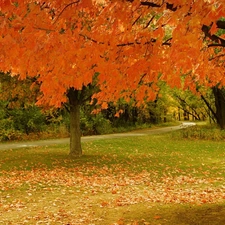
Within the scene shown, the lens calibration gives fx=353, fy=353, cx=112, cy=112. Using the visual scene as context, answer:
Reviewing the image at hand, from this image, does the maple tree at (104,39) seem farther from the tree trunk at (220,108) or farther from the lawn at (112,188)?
the tree trunk at (220,108)

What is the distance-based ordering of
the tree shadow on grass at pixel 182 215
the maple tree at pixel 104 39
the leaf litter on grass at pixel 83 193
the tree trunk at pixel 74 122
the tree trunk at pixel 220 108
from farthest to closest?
the tree trunk at pixel 220 108, the tree trunk at pixel 74 122, the leaf litter on grass at pixel 83 193, the tree shadow on grass at pixel 182 215, the maple tree at pixel 104 39

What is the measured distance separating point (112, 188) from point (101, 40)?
4.76 meters

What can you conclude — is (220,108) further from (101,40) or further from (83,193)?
(101,40)

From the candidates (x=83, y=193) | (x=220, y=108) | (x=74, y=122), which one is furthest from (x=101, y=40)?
(x=220, y=108)

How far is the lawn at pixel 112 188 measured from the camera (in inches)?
274

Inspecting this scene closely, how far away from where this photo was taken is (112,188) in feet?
32.5

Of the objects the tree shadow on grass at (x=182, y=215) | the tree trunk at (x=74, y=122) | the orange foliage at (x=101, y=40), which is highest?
the orange foliage at (x=101, y=40)

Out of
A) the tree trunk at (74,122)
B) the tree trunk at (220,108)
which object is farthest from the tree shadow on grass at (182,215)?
the tree trunk at (220,108)

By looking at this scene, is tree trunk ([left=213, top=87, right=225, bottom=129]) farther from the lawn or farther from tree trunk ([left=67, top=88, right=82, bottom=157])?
tree trunk ([left=67, top=88, right=82, bottom=157])

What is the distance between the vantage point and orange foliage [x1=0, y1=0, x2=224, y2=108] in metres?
5.47

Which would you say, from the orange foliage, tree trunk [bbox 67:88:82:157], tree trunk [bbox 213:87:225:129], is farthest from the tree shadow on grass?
tree trunk [bbox 213:87:225:129]

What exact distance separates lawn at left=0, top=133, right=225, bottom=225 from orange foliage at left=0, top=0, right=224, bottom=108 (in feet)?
8.59

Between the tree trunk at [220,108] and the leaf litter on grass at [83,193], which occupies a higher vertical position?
the tree trunk at [220,108]

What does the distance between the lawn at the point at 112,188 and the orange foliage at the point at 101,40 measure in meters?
2.62
